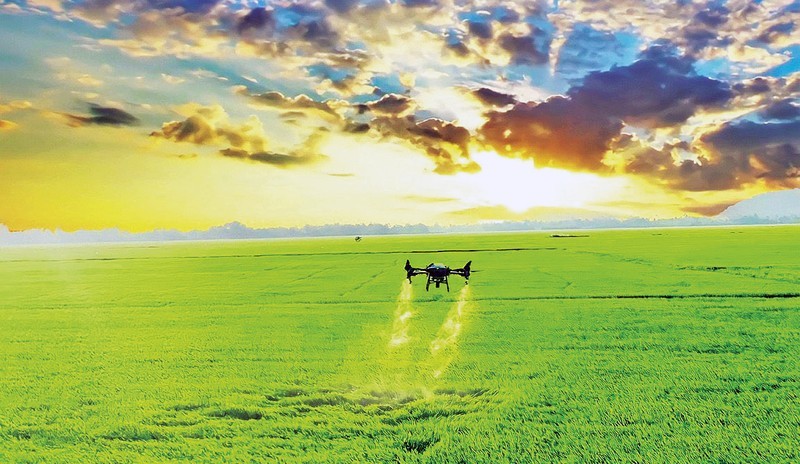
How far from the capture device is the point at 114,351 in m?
14.9

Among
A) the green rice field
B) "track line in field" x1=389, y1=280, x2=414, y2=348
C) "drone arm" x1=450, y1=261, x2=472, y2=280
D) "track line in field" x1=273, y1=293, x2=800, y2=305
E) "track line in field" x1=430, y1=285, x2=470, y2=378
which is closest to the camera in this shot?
the green rice field

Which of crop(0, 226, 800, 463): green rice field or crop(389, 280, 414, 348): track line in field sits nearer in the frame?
crop(0, 226, 800, 463): green rice field

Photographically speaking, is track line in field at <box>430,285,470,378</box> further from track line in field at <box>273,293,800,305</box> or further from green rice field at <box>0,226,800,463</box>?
track line in field at <box>273,293,800,305</box>

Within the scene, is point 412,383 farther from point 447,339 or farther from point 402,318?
point 402,318

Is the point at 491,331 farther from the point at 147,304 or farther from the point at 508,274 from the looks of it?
the point at 508,274

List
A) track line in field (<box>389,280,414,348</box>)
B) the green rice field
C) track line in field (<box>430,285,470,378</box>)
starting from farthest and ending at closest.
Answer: track line in field (<box>389,280,414,348</box>) → track line in field (<box>430,285,470,378</box>) → the green rice field

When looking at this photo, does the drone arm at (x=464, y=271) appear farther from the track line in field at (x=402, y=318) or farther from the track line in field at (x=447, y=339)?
the track line in field at (x=447, y=339)

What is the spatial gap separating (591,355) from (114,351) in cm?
1350

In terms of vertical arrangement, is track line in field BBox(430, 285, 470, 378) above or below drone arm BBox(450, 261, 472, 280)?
below

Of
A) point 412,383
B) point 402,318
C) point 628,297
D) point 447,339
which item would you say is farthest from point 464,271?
point 412,383

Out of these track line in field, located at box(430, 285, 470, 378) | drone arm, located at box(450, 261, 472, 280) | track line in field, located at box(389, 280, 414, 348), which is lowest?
track line in field, located at box(389, 280, 414, 348)

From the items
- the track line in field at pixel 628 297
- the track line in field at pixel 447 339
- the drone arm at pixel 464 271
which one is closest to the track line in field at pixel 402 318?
the track line in field at pixel 447 339

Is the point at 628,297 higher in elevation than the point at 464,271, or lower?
lower

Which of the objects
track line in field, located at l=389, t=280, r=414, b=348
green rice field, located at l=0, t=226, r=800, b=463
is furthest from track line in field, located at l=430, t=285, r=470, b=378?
track line in field, located at l=389, t=280, r=414, b=348
